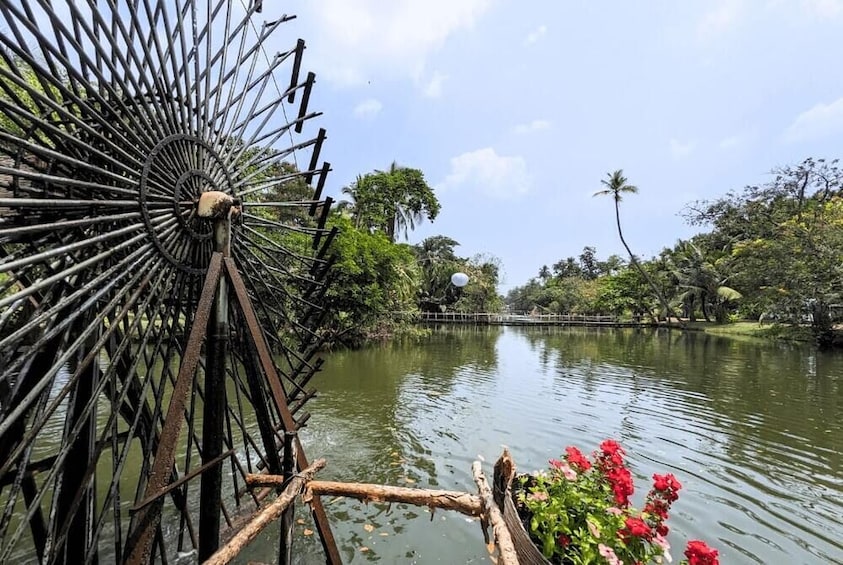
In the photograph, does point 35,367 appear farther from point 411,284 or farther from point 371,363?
point 411,284

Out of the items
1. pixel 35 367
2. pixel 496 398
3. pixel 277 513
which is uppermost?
pixel 35 367

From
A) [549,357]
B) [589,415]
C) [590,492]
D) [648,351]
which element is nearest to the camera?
[590,492]

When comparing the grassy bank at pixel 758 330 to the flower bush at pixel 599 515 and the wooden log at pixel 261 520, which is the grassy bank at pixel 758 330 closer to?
the flower bush at pixel 599 515

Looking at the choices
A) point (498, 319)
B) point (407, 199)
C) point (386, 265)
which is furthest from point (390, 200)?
point (498, 319)

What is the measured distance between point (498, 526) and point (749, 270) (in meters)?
33.1

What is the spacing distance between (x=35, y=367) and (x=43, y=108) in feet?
6.99

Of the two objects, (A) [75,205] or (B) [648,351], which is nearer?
(A) [75,205]

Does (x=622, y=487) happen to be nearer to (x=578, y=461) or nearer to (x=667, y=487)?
(x=667, y=487)

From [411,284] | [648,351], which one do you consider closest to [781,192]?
[648,351]

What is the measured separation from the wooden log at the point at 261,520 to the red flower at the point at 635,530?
7.92 ft

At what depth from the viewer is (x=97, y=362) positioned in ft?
10.7

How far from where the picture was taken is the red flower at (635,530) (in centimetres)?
286

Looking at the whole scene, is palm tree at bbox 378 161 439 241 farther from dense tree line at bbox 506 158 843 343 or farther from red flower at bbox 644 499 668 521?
red flower at bbox 644 499 668 521

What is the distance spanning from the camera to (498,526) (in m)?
2.95
